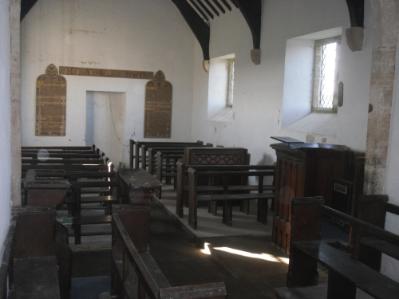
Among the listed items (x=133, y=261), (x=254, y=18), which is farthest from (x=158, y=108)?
(x=133, y=261)

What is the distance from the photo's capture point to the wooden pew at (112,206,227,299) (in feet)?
6.71

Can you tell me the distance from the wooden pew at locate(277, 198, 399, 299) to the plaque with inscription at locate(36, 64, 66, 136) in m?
8.38

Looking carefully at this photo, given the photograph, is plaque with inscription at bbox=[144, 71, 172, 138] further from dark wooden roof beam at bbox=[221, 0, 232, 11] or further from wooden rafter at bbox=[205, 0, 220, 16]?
dark wooden roof beam at bbox=[221, 0, 232, 11]

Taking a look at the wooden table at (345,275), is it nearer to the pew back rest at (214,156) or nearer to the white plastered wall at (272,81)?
the white plastered wall at (272,81)

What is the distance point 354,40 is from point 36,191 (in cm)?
376

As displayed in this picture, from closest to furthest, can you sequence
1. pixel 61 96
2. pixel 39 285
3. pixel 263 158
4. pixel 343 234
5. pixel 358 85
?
pixel 39 285, pixel 343 234, pixel 358 85, pixel 263 158, pixel 61 96

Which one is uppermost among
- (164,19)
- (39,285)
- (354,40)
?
(164,19)

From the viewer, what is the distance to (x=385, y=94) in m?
3.62

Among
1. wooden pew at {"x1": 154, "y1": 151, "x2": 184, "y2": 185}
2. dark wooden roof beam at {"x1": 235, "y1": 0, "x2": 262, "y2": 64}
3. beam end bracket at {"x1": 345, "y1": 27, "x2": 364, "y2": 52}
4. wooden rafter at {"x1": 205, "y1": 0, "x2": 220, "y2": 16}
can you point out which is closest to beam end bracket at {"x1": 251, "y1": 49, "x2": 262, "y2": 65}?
dark wooden roof beam at {"x1": 235, "y1": 0, "x2": 262, "y2": 64}

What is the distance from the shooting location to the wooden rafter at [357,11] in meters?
5.29

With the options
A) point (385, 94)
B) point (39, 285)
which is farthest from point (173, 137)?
point (39, 285)

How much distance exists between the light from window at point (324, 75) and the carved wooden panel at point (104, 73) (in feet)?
16.4

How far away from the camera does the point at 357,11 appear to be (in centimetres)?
529

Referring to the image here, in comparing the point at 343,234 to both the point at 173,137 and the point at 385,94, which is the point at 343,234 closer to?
the point at 385,94
